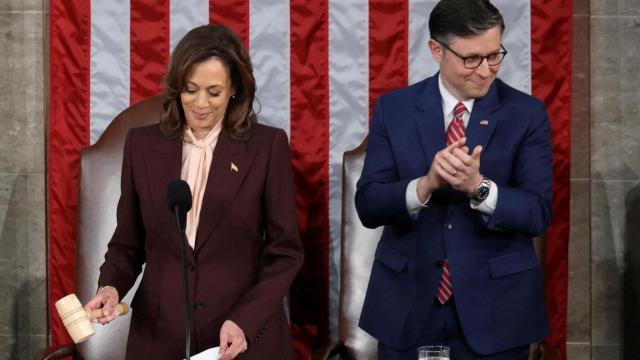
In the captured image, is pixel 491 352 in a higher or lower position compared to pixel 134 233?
lower

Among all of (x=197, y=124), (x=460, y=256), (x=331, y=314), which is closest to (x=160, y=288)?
(x=197, y=124)

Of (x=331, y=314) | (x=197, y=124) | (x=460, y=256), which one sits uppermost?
(x=197, y=124)

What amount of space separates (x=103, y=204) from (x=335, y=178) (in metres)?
0.81

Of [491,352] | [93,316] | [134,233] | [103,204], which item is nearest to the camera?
[93,316]

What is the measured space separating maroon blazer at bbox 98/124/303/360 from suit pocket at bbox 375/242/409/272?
0.69 feet

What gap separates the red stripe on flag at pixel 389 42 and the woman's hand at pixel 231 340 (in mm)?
1409

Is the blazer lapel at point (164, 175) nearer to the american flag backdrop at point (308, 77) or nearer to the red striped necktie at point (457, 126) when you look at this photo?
the red striped necktie at point (457, 126)

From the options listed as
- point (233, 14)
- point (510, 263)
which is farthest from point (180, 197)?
point (233, 14)

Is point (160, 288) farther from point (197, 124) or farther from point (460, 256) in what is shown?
point (460, 256)

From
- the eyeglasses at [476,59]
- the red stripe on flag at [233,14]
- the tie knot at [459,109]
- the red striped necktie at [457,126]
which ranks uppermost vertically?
the red stripe on flag at [233,14]

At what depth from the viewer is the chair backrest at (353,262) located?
11.0 feet

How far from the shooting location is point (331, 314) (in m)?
3.58

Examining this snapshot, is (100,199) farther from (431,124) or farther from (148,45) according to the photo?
(431,124)

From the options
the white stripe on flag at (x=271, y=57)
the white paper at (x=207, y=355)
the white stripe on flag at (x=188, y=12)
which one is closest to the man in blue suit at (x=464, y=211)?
the white paper at (x=207, y=355)
